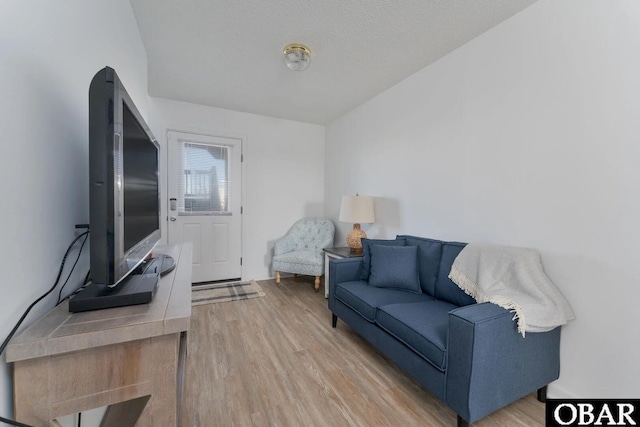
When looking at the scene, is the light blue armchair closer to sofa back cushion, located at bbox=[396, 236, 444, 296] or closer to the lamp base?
the lamp base

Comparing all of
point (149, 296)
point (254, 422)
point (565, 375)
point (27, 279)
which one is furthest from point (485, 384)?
point (27, 279)

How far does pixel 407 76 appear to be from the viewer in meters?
2.63

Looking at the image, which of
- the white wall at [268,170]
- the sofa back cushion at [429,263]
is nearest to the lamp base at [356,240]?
the sofa back cushion at [429,263]

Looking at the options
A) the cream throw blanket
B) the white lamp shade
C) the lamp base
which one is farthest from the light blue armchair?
the cream throw blanket

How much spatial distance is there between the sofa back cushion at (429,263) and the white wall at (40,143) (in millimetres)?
2130

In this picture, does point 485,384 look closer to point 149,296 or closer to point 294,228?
point 149,296

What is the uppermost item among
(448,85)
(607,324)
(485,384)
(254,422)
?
(448,85)

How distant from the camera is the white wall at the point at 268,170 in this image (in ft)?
11.8

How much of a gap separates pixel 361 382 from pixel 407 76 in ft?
8.86

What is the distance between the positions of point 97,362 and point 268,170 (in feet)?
11.1

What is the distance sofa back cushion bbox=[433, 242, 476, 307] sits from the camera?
1.85 meters

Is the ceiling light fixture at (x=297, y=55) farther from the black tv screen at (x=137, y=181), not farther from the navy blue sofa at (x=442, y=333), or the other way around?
the navy blue sofa at (x=442, y=333)

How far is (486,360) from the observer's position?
4.09 ft

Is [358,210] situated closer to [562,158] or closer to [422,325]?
[422,325]
